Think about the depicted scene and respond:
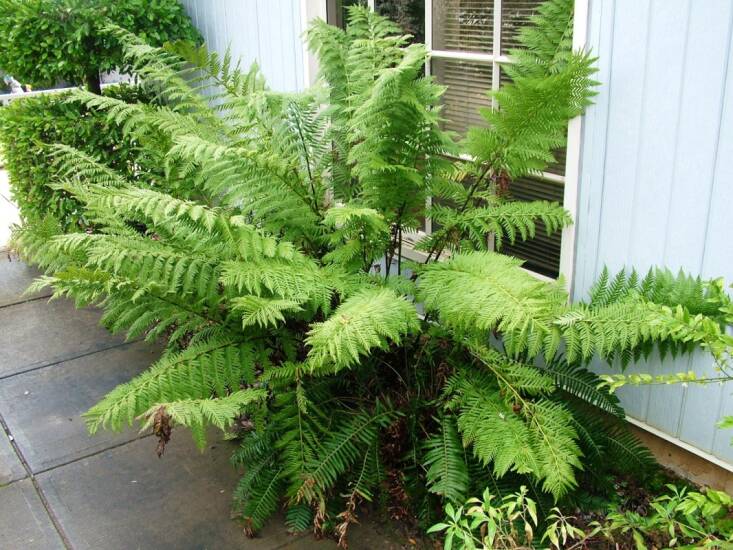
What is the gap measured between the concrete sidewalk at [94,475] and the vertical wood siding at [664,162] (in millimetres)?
1189

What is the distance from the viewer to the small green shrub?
4629mm

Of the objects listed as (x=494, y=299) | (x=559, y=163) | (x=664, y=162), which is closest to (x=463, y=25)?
(x=559, y=163)

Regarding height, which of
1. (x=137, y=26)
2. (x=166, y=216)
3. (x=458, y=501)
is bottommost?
(x=458, y=501)

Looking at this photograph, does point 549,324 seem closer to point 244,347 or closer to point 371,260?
point 371,260

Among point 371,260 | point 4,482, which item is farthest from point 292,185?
point 4,482

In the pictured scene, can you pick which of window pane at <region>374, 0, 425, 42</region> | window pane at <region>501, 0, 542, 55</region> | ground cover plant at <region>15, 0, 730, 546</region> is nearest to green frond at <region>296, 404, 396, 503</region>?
ground cover plant at <region>15, 0, 730, 546</region>

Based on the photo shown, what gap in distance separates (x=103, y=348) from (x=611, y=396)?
2.75 m

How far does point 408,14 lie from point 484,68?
59cm

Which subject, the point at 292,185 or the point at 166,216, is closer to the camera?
the point at 166,216

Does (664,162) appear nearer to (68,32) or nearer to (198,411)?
(198,411)

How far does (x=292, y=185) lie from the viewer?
2.86 meters

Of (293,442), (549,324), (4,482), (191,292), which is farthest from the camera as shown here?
(4,482)

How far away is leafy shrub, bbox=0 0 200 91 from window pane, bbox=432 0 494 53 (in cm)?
206

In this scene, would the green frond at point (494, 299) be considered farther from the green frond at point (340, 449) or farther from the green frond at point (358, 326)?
the green frond at point (340, 449)
